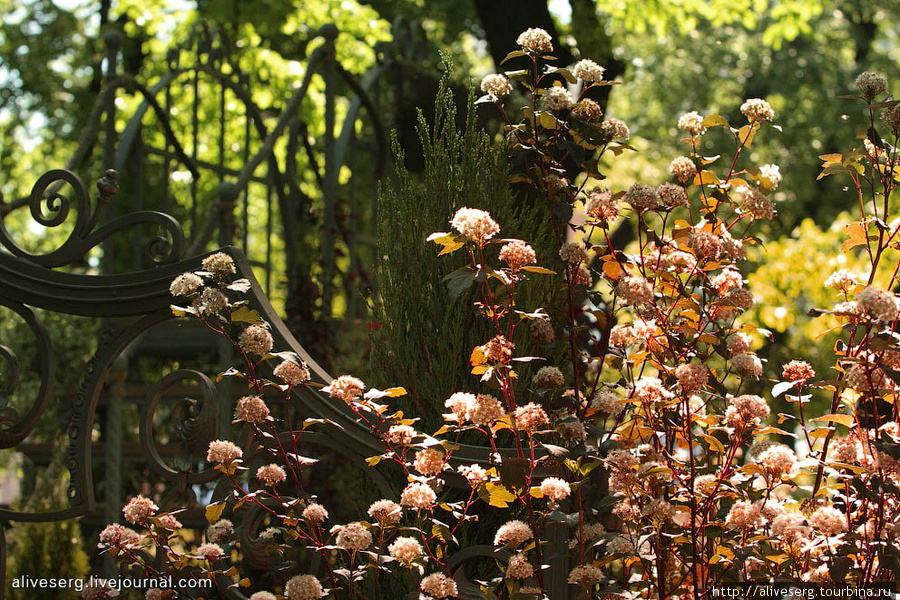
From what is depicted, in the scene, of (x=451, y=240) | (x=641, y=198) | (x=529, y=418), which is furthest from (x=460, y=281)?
(x=641, y=198)

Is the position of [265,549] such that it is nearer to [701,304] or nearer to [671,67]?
[701,304]

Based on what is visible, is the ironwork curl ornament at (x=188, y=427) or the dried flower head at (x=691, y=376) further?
the ironwork curl ornament at (x=188, y=427)

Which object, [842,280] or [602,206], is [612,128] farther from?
[842,280]

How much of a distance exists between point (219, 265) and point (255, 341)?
8.6 inches

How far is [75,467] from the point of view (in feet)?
7.88

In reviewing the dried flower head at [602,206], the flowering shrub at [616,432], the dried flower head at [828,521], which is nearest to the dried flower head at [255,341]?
the flowering shrub at [616,432]

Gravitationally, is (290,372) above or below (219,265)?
below

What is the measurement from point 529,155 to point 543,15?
365cm

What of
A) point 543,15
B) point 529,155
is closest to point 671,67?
point 543,15

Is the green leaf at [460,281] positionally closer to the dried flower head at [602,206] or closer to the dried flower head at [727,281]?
the dried flower head at [602,206]

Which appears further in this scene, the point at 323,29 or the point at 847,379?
the point at 323,29

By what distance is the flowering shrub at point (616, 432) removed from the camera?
6.48 feet

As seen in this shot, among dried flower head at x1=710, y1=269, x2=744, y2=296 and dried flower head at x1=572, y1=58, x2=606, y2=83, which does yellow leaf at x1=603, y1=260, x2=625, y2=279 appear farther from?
dried flower head at x1=572, y1=58, x2=606, y2=83

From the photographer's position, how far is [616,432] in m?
2.34
